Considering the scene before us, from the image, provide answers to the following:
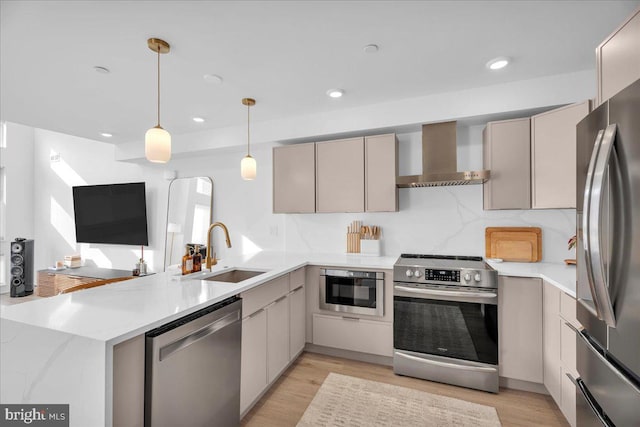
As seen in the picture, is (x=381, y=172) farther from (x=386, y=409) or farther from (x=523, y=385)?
(x=523, y=385)

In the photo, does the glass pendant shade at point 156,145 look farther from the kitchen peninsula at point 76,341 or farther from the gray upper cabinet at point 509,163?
the gray upper cabinet at point 509,163

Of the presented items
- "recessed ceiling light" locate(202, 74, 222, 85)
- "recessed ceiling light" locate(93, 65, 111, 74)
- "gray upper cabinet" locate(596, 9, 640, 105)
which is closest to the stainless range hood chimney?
"gray upper cabinet" locate(596, 9, 640, 105)

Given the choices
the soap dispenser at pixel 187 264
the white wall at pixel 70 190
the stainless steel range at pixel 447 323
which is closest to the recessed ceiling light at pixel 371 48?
the stainless steel range at pixel 447 323

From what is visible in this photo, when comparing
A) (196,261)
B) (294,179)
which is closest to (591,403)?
(196,261)

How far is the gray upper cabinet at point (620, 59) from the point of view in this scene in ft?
3.70

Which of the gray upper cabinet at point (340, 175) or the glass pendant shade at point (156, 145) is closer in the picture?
the glass pendant shade at point (156, 145)

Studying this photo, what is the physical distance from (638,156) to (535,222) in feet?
6.78

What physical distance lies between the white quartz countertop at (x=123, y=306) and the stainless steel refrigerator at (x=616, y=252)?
1618mm

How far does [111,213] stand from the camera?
4484 mm

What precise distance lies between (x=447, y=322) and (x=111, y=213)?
193 inches

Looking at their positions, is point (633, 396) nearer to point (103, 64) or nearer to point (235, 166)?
point (103, 64)

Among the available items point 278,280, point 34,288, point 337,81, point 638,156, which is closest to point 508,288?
point 638,156

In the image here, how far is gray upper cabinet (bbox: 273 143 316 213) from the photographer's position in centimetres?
311

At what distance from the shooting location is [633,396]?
901mm
